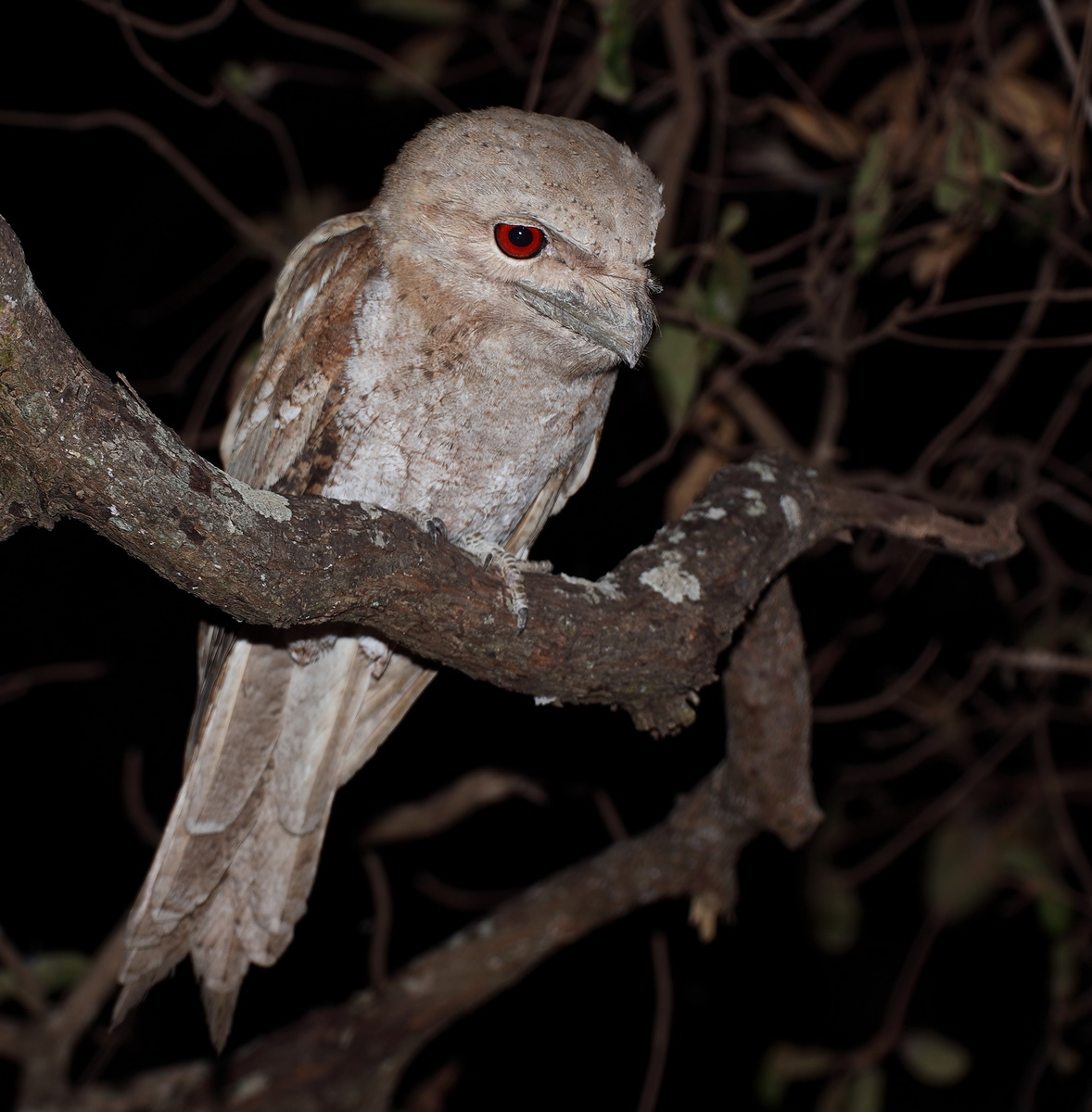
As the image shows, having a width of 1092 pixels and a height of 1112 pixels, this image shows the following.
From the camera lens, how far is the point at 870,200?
232 cm

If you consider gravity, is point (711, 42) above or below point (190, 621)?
above

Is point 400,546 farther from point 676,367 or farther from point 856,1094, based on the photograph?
point 856,1094

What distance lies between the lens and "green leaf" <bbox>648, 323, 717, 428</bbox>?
2.20 m

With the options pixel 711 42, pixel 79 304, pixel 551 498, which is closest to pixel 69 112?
pixel 79 304

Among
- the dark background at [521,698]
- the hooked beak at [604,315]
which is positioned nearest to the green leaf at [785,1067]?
the dark background at [521,698]

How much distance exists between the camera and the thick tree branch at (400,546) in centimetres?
106

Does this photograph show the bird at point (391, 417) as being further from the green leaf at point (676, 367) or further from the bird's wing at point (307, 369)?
the green leaf at point (676, 367)

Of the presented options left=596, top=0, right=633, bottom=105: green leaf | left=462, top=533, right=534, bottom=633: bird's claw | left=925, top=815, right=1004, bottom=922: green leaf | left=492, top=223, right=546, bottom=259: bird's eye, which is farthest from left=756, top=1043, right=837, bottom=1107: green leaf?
left=596, top=0, right=633, bottom=105: green leaf

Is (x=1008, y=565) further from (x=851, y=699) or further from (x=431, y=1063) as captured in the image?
(x=431, y=1063)

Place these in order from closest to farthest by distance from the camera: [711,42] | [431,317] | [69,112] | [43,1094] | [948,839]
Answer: [431,317] → [43,1094] → [711,42] → [69,112] → [948,839]

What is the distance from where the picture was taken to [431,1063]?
3.66 m

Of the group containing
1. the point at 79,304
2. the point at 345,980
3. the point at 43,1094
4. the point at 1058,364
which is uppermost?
the point at 1058,364

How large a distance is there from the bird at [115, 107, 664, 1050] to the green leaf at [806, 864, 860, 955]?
1843 mm

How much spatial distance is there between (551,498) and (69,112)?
7.50 feet
